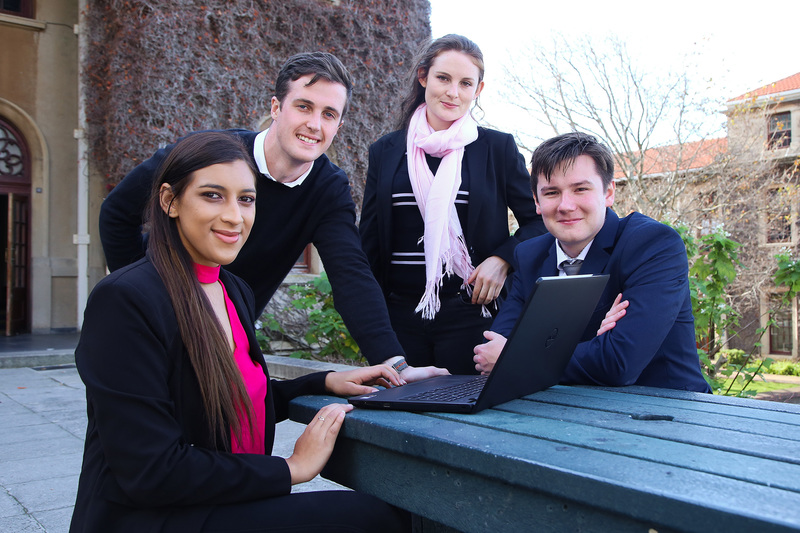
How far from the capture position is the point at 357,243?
2.43 m

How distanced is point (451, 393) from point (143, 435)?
684 millimetres

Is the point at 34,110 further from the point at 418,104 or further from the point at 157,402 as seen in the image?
the point at 157,402

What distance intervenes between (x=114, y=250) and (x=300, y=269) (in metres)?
8.10

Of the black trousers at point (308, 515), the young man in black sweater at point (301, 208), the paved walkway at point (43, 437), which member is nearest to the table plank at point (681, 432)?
the black trousers at point (308, 515)

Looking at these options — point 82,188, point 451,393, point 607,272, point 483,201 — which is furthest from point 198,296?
point 82,188

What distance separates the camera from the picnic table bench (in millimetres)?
836

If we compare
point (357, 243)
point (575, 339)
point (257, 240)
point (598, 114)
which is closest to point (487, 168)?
point (357, 243)

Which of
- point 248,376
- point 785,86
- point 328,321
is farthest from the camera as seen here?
point 785,86

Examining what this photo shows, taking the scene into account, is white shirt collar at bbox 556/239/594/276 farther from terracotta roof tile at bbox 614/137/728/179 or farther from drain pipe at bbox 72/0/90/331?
terracotta roof tile at bbox 614/137/728/179

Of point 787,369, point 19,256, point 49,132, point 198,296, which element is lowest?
point 787,369

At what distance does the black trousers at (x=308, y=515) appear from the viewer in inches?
52.9

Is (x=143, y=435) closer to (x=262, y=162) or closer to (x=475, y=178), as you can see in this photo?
(x=262, y=162)

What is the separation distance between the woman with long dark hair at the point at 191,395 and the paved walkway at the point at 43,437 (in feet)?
4.80

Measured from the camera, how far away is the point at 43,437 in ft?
13.1
